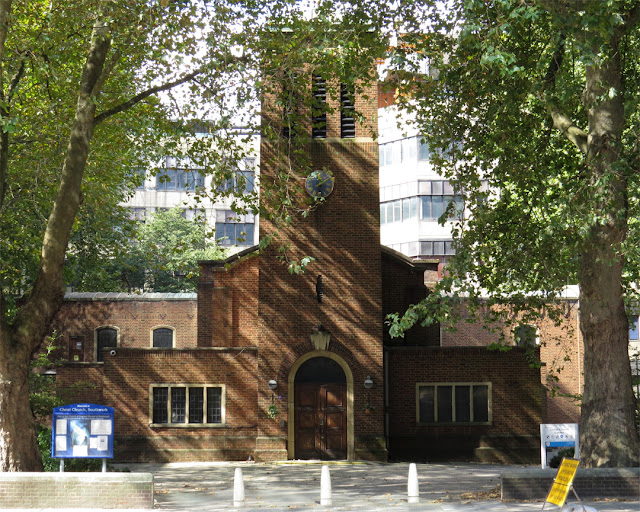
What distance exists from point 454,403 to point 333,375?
413cm

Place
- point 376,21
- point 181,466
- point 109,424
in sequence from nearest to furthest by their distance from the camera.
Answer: point 109,424
point 376,21
point 181,466

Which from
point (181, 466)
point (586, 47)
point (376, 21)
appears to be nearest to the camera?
point (586, 47)

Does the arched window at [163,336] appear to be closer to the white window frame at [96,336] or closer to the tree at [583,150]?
the white window frame at [96,336]

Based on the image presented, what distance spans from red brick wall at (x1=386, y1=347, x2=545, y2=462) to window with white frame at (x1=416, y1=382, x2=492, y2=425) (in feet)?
0.55

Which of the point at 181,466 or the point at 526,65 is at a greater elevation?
the point at 526,65

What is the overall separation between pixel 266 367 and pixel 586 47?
15.5m

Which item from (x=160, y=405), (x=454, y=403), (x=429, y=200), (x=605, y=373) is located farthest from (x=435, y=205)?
(x=605, y=373)

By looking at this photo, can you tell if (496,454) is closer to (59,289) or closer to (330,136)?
(330,136)

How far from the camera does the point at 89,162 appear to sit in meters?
27.5

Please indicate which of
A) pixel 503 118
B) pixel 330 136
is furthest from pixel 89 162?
pixel 503 118

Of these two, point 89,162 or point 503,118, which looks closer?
point 503,118

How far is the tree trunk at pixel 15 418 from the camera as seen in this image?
17469 mm

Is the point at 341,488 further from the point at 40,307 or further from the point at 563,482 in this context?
the point at 40,307

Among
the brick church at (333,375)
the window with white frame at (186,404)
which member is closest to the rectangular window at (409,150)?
the brick church at (333,375)
